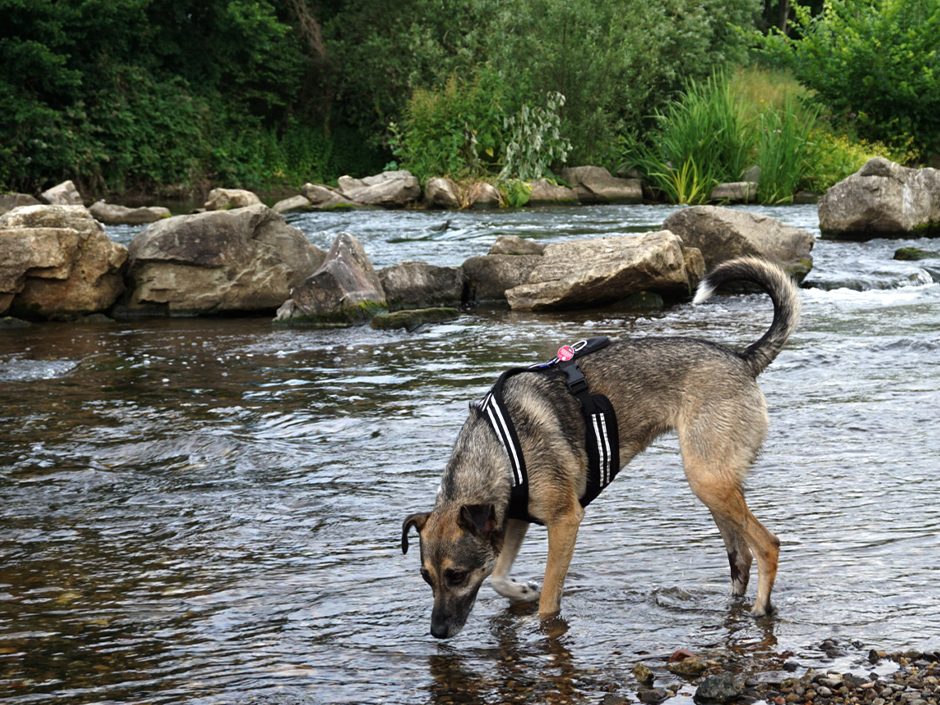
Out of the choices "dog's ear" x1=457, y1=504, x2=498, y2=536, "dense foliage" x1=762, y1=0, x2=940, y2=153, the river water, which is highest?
"dense foliage" x1=762, y1=0, x2=940, y2=153

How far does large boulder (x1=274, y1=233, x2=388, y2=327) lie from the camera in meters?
11.9

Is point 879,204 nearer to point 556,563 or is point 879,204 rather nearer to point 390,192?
point 390,192

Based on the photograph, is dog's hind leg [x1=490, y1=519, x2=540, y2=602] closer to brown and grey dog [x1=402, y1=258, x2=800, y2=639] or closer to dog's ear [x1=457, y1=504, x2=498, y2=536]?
brown and grey dog [x1=402, y1=258, x2=800, y2=639]

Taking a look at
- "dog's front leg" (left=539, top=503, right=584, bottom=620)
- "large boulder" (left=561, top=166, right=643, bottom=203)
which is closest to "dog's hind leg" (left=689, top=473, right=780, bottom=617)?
"dog's front leg" (left=539, top=503, right=584, bottom=620)

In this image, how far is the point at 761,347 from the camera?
180 inches

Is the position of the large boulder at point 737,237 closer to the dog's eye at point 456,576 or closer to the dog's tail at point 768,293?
the dog's tail at point 768,293

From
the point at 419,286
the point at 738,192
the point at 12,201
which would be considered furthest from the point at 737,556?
the point at 12,201

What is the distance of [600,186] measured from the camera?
27047mm

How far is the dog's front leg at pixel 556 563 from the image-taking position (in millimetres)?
4125

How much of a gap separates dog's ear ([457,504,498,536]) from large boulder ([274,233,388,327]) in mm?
8195

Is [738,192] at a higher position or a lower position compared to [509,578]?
higher

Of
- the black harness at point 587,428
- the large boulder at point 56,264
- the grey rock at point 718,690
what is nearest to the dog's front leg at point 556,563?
the black harness at point 587,428

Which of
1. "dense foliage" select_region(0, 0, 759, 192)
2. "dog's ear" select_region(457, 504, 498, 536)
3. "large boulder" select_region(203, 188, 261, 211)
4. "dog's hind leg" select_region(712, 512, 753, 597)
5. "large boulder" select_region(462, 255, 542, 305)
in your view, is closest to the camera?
"dog's ear" select_region(457, 504, 498, 536)

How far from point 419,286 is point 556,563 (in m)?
8.99
